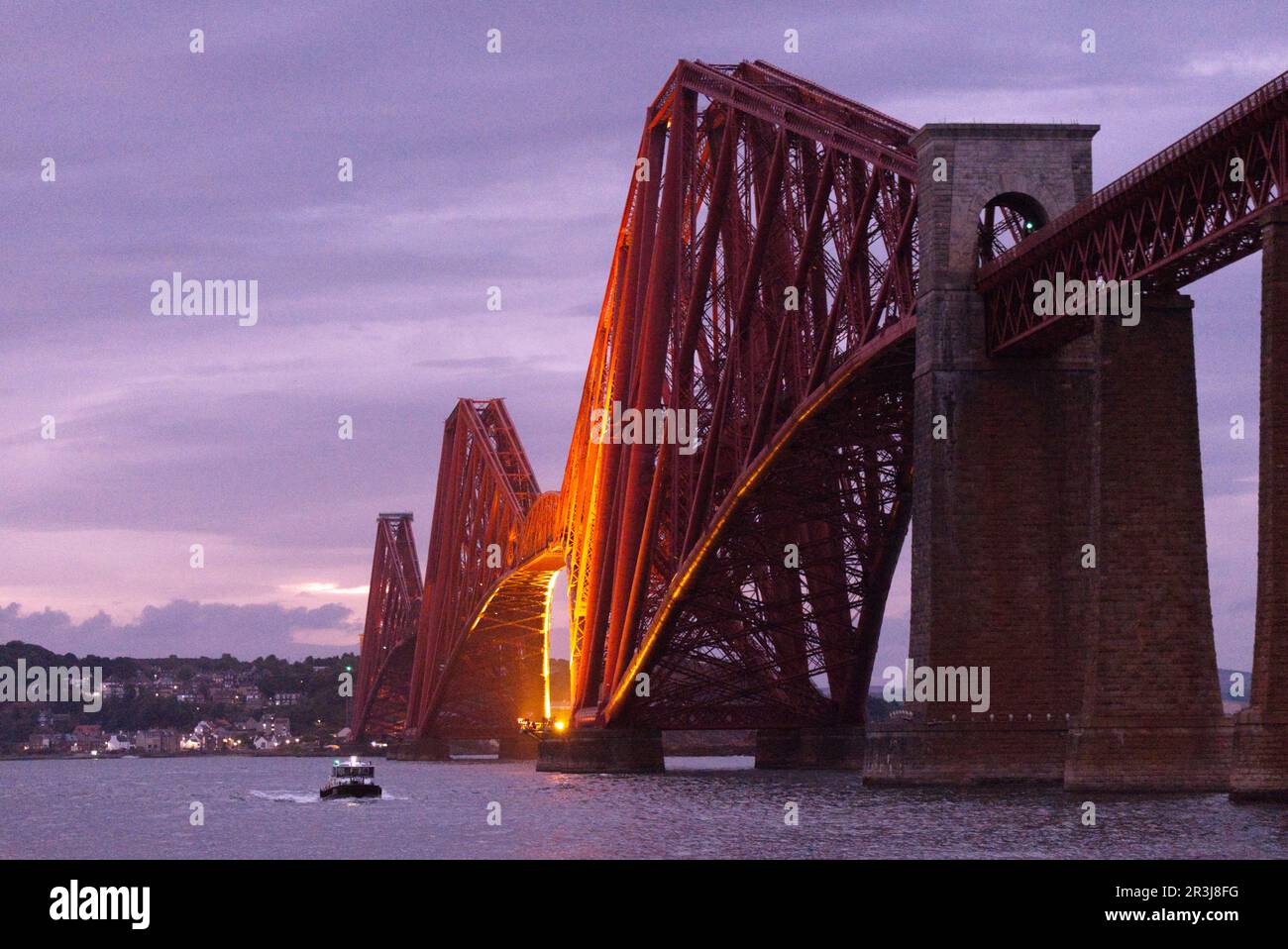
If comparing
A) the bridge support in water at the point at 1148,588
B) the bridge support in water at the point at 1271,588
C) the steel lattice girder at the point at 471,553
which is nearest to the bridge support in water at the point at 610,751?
the steel lattice girder at the point at 471,553

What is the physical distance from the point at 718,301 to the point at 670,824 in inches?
1409

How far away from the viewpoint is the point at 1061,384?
223 ft

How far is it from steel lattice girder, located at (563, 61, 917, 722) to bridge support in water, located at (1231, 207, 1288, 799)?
24.9 meters

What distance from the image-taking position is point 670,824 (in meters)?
65.5

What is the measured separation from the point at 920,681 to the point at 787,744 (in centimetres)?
4938

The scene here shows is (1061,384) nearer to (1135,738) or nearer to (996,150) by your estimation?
(996,150)

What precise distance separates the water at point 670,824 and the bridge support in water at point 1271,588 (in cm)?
102

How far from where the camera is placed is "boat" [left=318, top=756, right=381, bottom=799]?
101000 mm

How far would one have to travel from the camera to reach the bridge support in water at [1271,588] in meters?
47.9

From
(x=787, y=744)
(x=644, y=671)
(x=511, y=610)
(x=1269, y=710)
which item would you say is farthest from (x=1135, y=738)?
(x=511, y=610)
